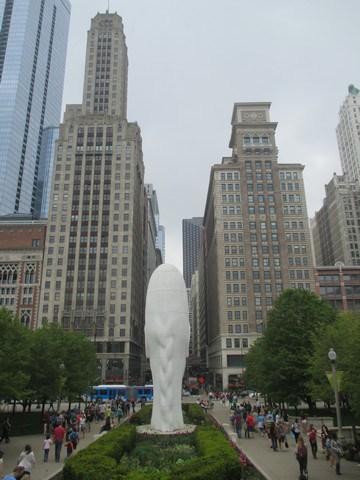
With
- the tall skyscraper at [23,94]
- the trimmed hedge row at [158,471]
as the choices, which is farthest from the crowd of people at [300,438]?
the tall skyscraper at [23,94]

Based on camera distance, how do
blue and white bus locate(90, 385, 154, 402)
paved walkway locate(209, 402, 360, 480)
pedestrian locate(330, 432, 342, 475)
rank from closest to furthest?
paved walkway locate(209, 402, 360, 480) → pedestrian locate(330, 432, 342, 475) → blue and white bus locate(90, 385, 154, 402)

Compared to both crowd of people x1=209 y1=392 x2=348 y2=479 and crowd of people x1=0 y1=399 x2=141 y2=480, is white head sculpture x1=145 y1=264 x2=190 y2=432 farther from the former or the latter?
crowd of people x1=209 y1=392 x2=348 y2=479

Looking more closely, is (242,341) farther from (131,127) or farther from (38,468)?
(38,468)

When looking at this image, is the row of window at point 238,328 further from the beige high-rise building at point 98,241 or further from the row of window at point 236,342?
the beige high-rise building at point 98,241

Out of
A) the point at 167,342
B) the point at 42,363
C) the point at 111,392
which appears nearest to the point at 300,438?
the point at 167,342

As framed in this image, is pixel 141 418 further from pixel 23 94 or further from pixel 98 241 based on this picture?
pixel 23 94

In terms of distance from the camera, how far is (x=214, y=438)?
56.3ft

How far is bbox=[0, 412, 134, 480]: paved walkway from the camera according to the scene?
1700 cm

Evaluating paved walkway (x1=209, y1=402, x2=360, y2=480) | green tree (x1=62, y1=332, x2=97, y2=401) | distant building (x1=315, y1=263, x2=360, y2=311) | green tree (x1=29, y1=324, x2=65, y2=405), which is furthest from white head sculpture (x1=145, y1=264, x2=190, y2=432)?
distant building (x1=315, y1=263, x2=360, y2=311)

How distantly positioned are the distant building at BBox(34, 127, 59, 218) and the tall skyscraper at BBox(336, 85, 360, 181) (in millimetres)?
131578

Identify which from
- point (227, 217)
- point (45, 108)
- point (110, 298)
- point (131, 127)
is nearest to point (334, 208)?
point (227, 217)

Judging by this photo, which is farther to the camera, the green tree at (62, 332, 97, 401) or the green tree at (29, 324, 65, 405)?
the green tree at (62, 332, 97, 401)

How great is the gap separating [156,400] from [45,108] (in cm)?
19465

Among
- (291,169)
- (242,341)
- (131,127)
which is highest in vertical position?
(131,127)
